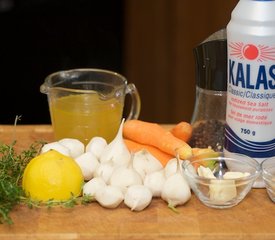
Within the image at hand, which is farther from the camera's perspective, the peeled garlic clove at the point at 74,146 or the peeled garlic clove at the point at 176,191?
the peeled garlic clove at the point at 74,146

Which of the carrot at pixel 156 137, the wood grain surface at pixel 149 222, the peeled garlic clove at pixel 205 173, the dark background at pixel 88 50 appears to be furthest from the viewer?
the dark background at pixel 88 50

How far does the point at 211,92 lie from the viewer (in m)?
1.37

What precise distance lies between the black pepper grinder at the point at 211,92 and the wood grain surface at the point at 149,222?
19cm

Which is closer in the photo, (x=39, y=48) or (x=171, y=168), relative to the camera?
(x=171, y=168)

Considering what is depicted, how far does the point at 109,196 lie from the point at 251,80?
0.28 meters

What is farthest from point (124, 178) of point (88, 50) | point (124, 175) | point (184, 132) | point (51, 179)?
point (88, 50)

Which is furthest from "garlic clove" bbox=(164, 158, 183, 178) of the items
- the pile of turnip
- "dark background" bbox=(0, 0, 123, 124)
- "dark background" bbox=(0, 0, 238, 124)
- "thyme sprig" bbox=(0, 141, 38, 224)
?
"dark background" bbox=(0, 0, 123, 124)

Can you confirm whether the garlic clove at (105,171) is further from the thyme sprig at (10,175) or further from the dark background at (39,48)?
the dark background at (39,48)

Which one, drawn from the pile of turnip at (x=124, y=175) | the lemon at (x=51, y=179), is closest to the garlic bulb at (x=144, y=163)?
the pile of turnip at (x=124, y=175)

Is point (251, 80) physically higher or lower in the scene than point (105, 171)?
higher

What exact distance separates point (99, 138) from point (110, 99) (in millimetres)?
117

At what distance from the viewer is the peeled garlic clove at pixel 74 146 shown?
130cm

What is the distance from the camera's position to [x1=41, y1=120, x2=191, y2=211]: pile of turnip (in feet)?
3.83

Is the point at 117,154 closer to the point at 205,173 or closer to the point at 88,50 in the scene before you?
the point at 205,173
